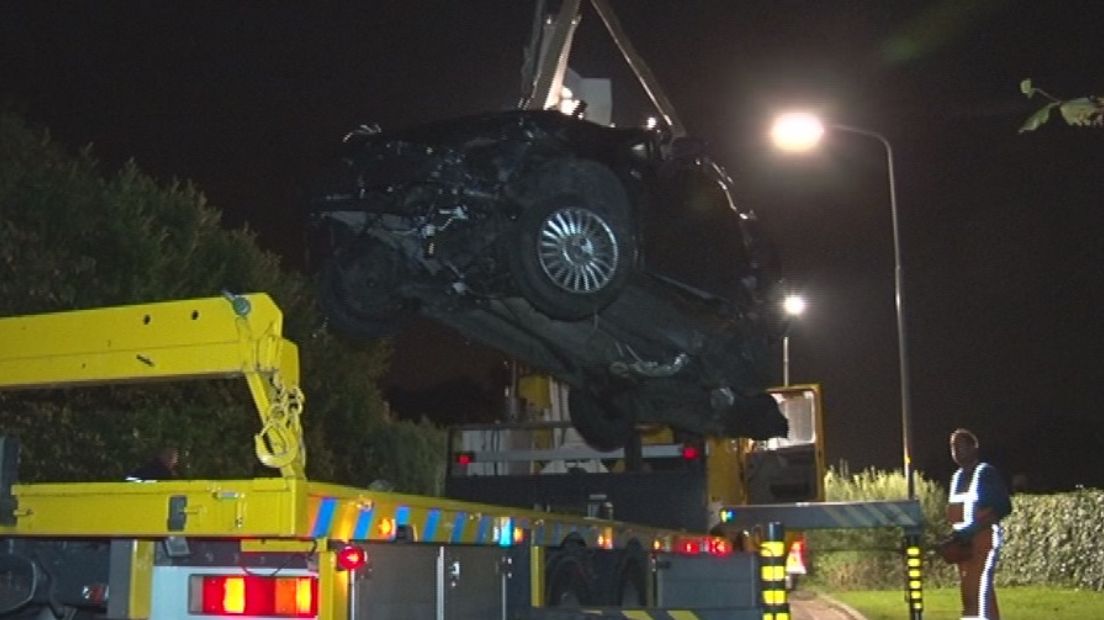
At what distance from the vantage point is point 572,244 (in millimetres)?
7320

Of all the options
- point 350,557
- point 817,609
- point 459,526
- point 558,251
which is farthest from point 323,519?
point 817,609

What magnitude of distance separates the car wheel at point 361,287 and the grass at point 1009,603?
924cm

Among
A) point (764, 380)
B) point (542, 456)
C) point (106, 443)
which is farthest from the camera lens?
point (106, 443)

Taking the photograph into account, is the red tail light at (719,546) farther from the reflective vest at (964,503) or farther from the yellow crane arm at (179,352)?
the yellow crane arm at (179,352)

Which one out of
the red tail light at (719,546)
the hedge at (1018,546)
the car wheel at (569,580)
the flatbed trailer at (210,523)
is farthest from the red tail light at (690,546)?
the hedge at (1018,546)

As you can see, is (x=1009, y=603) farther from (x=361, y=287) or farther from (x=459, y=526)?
(x=459, y=526)

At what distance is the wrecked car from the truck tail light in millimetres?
2664

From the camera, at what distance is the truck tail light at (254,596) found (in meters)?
4.79

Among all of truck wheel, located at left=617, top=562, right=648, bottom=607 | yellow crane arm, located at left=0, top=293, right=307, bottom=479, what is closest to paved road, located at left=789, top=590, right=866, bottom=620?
truck wheel, located at left=617, top=562, right=648, bottom=607

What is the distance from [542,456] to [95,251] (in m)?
4.86

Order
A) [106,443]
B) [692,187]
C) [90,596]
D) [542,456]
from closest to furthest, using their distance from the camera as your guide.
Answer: [90,596], [692,187], [542,456], [106,443]

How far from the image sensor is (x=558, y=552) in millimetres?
7133

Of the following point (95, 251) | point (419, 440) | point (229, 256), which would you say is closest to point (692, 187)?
point (95, 251)

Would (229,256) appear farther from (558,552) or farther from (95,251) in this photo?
(558,552)
